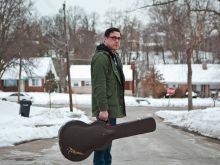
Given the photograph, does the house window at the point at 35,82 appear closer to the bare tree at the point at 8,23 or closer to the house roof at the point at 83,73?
the house roof at the point at 83,73

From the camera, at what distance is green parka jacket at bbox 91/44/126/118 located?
580 centimetres

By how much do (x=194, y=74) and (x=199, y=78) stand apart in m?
1.53

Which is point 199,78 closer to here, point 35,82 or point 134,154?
point 35,82

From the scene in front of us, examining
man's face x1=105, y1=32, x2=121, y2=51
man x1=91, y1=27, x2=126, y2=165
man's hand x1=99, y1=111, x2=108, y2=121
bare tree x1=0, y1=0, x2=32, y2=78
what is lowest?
man's hand x1=99, y1=111, x2=108, y2=121

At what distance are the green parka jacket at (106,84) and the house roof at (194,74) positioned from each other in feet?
234

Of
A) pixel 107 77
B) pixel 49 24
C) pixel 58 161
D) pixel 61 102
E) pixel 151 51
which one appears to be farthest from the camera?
pixel 151 51

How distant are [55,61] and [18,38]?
5707cm

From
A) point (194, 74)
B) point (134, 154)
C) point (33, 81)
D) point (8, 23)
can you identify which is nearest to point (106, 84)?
point (134, 154)

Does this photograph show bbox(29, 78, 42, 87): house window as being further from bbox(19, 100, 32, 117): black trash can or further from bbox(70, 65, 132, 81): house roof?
bbox(19, 100, 32, 117): black trash can

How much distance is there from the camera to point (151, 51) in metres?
109

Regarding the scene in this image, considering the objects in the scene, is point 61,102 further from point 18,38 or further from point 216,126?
point 216,126

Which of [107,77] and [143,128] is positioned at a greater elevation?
[107,77]

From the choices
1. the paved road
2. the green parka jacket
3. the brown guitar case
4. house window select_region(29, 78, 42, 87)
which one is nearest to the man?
the green parka jacket

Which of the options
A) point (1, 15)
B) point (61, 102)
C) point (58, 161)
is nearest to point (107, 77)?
point (58, 161)
